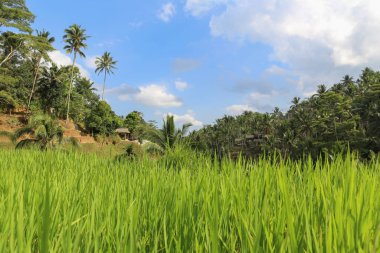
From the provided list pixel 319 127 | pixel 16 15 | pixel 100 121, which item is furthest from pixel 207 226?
pixel 100 121

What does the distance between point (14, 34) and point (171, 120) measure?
755 inches

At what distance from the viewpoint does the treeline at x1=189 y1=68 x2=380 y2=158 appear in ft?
112

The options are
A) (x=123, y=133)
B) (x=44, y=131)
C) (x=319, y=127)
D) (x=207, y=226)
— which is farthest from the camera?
(x=123, y=133)

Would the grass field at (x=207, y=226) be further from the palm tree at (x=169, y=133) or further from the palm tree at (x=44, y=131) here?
the palm tree at (x=44, y=131)

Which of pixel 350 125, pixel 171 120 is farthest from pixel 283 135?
pixel 171 120

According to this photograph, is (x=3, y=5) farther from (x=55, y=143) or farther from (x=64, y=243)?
(x=64, y=243)

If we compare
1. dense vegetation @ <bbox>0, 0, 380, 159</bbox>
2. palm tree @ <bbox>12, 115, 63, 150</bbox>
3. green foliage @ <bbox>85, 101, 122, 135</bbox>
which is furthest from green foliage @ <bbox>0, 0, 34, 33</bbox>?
green foliage @ <bbox>85, 101, 122, 135</bbox>

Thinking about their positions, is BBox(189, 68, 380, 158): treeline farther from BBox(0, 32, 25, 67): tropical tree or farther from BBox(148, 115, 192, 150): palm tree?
BBox(0, 32, 25, 67): tropical tree

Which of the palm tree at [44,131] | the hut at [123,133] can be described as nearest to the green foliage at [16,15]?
the palm tree at [44,131]

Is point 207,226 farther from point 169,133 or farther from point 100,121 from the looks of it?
point 100,121

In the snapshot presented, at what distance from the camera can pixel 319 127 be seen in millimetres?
40250

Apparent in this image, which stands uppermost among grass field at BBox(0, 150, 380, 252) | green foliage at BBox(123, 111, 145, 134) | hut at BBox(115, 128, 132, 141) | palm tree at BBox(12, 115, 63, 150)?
green foliage at BBox(123, 111, 145, 134)

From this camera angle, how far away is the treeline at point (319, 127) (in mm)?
34284

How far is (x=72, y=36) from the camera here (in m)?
46.8
